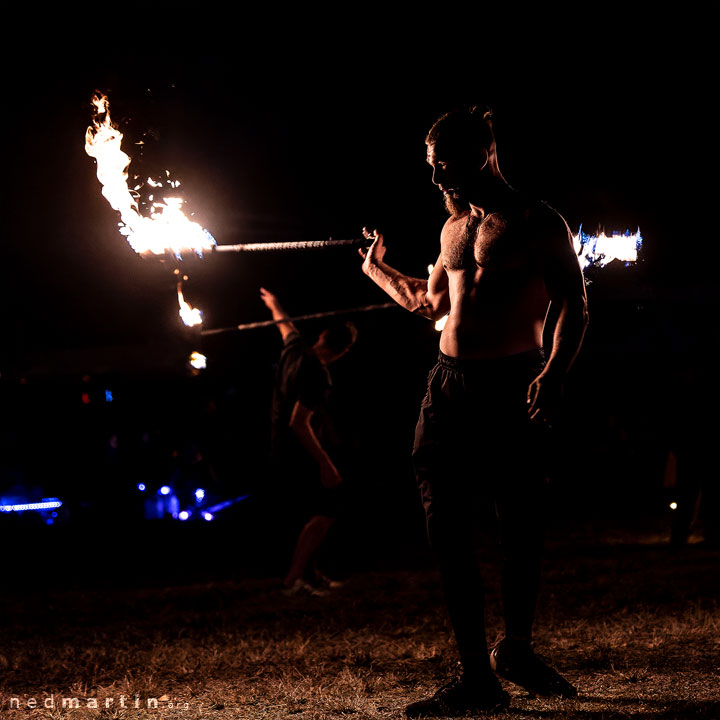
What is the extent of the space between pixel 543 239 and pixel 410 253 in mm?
7848

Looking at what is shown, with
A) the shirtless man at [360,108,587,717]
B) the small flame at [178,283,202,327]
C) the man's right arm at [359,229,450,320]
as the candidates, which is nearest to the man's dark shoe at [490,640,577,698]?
the shirtless man at [360,108,587,717]

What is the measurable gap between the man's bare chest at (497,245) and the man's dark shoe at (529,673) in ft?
5.02

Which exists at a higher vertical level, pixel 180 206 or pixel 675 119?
pixel 675 119

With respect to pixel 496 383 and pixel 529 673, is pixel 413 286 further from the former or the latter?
pixel 529 673

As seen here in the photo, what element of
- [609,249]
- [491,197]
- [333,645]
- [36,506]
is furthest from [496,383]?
[36,506]

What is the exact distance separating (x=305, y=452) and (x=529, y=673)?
372 cm

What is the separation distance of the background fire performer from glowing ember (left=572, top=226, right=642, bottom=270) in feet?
7.24

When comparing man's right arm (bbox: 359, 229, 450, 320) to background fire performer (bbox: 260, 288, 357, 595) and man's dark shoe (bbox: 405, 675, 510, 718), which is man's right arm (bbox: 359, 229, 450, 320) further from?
background fire performer (bbox: 260, 288, 357, 595)

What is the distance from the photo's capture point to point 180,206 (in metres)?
5.93

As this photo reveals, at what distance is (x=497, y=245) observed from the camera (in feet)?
11.1

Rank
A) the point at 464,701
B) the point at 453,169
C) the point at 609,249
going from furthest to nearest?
the point at 609,249 < the point at 453,169 < the point at 464,701

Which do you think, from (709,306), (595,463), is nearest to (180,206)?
(709,306)

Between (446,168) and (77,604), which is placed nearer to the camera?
(446,168)

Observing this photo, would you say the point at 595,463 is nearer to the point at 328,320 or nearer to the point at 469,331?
the point at 328,320
